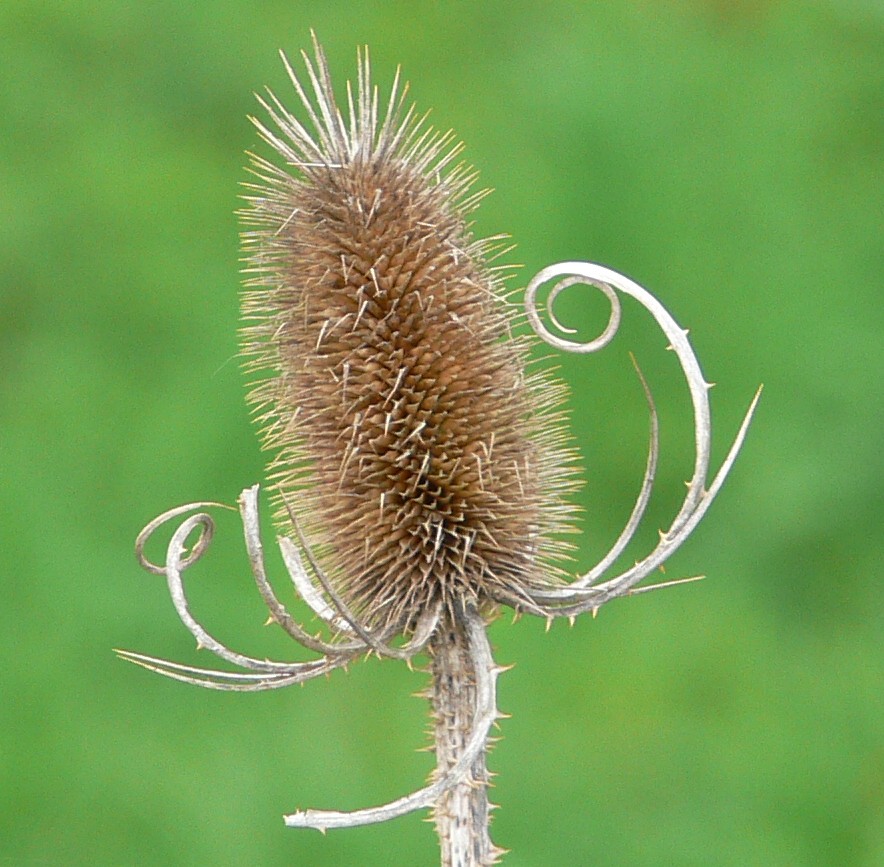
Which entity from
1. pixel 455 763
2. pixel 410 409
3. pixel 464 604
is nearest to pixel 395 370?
pixel 410 409

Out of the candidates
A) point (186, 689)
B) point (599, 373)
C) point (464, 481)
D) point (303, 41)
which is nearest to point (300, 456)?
point (464, 481)

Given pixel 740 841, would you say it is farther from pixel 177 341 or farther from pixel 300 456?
pixel 300 456

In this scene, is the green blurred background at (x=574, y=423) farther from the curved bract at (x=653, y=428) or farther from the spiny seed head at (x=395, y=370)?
the curved bract at (x=653, y=428)

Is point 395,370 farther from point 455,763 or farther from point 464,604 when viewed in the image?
point 455,763

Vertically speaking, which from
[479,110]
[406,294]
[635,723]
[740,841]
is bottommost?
[740,841]

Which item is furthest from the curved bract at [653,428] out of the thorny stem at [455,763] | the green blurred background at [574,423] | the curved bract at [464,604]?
the green blurred background at [574,423]

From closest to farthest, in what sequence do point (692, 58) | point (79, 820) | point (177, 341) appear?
point (79, 820) → point (177, 341) → point (692, 58)

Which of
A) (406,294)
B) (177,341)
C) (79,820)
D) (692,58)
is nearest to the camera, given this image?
(406,294)

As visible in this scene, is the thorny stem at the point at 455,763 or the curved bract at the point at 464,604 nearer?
the curved bract at the point at 464,604

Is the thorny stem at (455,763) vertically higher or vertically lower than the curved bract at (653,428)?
lower
